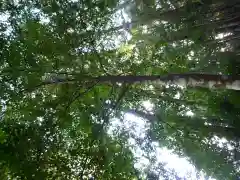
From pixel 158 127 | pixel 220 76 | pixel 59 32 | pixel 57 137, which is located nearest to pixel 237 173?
pixel 158 127

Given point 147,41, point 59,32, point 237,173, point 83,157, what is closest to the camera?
point 83,157

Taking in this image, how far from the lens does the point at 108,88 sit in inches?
236

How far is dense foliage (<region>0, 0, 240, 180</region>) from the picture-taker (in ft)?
15.0

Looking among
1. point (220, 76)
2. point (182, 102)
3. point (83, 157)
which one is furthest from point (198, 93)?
point (83, 157)

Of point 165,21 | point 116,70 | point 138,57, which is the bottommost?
point 116,70

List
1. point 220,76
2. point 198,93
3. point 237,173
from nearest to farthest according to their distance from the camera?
point 220,76, point 237,173, point 198,93

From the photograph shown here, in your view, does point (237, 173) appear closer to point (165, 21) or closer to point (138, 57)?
point (138, 57)

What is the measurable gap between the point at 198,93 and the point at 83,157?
3340 mm

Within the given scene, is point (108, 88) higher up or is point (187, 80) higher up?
point (108, 88)

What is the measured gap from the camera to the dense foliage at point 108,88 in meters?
4.57

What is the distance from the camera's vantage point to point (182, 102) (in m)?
6.79

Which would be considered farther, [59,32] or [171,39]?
[171,39]

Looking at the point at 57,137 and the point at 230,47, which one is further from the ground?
the point at 230,47

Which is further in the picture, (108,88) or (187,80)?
(108,88)
